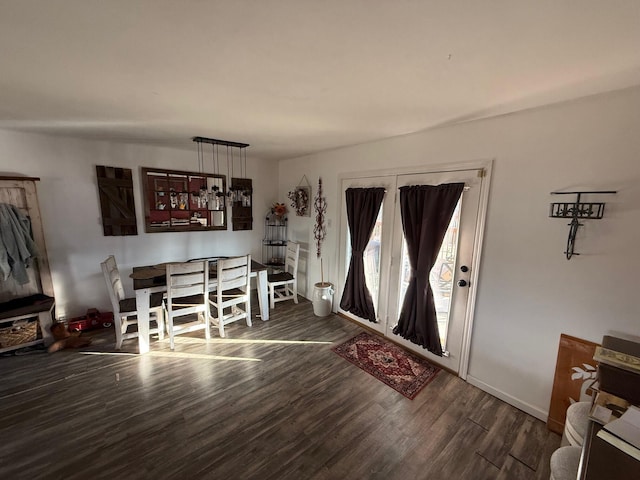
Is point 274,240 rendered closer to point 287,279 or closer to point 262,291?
point 287,279

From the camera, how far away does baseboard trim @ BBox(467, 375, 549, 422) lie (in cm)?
201

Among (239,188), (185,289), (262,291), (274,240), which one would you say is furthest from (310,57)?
(274,240)

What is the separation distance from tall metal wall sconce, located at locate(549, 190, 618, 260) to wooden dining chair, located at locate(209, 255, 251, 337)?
9.70ft

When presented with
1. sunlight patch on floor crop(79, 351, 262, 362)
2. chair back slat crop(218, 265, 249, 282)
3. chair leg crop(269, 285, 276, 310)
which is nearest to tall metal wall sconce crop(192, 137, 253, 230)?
chair back slat crop(218, 265, 249, 282)

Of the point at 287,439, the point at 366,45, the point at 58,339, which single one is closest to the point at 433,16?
the point at 366,45

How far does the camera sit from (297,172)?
4.24 metres

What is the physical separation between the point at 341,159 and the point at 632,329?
296cm

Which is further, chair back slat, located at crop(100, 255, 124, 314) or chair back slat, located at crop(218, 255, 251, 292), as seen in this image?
chair back slat, located at crop(218, 255, 251, 292)

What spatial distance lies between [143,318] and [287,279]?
188 centimetres

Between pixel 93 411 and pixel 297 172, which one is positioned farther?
pixel 297 172

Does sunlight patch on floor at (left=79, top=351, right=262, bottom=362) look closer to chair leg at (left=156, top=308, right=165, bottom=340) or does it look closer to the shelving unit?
chair leg at (left=156, top=308, right=165, bottom=340)

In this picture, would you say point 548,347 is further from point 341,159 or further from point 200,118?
point 200,118

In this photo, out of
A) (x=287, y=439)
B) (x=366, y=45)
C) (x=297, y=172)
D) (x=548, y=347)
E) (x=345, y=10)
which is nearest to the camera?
(x=345, y=10)

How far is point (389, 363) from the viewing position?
8.86 ft
